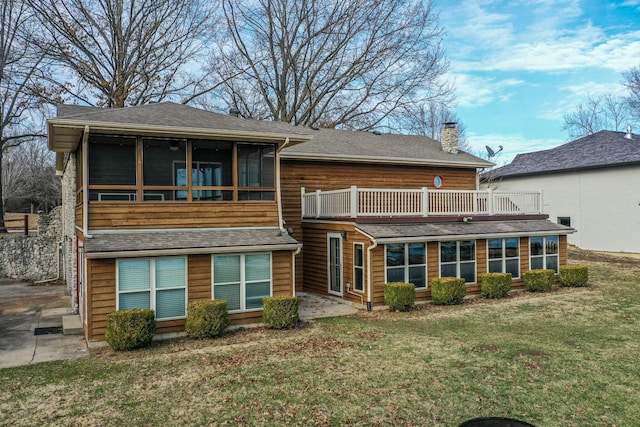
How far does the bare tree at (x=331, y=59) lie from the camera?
26.6 meters

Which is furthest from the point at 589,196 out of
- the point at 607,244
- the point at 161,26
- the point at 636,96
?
the point at 161,26

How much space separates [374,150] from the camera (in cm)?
1731

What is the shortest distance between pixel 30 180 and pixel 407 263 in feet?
134

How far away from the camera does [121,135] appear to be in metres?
9.92

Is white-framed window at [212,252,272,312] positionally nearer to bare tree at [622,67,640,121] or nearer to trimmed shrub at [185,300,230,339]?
trimmed shrub at [185,300,230,339]

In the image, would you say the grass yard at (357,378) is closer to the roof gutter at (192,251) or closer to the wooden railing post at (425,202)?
the roof gutter at (192,251)

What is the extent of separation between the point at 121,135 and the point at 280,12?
1987cm

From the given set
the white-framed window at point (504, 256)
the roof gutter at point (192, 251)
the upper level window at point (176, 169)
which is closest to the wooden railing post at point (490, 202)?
the white-framed window at point (504, 256)

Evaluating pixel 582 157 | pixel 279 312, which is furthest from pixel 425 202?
pixel 582 157

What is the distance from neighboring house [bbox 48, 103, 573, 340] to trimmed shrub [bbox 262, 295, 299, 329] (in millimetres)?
486

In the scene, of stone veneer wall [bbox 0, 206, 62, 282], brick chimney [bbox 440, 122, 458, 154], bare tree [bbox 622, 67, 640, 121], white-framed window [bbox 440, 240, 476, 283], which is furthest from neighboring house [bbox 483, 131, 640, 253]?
stone veneer wall [bbox 0, 206, 62, 282]

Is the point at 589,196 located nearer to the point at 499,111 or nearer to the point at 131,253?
the point at 499,111

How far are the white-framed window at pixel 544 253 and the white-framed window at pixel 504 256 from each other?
64cm

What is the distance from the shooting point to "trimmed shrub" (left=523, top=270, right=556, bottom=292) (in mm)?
14461
